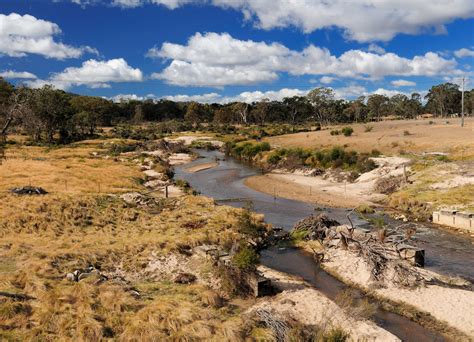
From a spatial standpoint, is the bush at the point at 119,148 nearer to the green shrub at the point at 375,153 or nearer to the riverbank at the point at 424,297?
the green shrub at the point at 375,153

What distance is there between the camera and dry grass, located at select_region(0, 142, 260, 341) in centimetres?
1537

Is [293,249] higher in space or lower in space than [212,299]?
lower

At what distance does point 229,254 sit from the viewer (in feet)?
79.9

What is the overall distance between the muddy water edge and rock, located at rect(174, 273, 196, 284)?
546 centimetres

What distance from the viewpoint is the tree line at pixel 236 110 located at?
9500 cm

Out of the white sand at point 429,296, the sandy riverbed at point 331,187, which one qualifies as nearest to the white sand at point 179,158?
the sandy riverbed at point 331,187

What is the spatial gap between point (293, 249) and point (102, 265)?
12623 mm

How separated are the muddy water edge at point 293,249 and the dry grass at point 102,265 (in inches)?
164

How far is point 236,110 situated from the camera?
160 metres

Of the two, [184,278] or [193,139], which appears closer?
[184,278]

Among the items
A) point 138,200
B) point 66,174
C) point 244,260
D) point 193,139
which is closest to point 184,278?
point 244,260

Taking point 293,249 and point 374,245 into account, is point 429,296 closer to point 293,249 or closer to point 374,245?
point 374,245

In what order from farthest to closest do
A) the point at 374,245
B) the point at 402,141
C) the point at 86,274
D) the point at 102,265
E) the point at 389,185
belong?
the point at 402,141, the point at 389,185, the point at 374,245, the point at 102,265, the point at 86,274

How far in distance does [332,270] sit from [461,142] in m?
44.7
